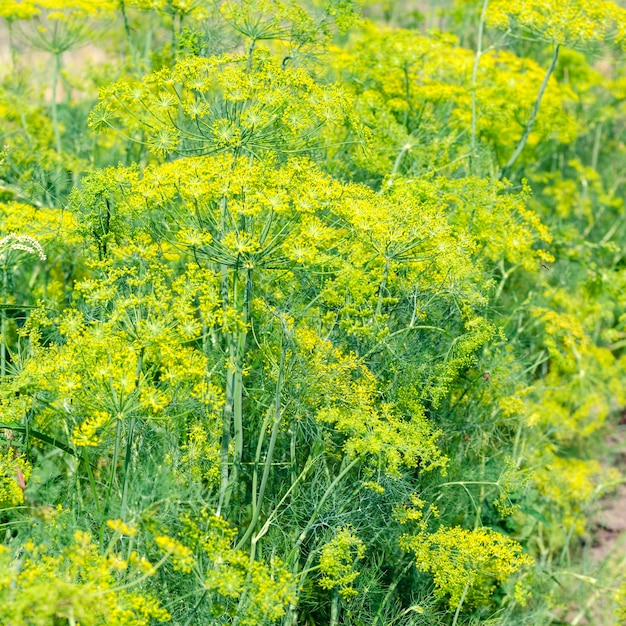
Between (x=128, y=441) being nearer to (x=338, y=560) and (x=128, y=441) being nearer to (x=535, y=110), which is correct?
(x=338, y=560)

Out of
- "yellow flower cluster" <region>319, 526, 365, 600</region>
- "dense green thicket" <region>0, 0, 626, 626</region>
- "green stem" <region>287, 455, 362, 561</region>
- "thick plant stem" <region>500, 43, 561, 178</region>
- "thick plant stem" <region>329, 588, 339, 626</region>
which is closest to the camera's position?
"dense green thicket" <region>0, 0, 626, 626</region>

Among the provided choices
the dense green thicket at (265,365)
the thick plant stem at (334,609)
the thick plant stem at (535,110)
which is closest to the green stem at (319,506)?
the dense green thicket at (265,365)

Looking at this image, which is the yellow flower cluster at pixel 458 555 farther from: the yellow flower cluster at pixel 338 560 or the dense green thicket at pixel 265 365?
the yellow flower cluster at pixel 338 560

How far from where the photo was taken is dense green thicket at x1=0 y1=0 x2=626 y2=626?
5160 millimetres

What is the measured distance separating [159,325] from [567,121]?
736cm

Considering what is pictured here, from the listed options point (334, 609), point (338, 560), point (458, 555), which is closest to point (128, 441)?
point (338, 560)

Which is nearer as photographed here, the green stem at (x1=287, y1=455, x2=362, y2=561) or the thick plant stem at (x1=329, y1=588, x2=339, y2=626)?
the green stem at (x1=287, y1=455, x2=362, y2=561)

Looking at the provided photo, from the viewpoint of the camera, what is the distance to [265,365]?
623cm

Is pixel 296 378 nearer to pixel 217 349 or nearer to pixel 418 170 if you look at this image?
pixel 217 349

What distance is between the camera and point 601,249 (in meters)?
10.5

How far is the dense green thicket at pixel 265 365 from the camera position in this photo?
16.9 feet

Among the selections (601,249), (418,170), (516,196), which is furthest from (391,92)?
(601,249)

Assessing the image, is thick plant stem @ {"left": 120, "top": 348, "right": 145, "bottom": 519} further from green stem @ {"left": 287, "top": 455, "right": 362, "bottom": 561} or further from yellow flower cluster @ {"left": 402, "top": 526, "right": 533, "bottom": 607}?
yellow flower cluster @ {"left": 402, "top": 526, "right": 533, "bottom": 607}

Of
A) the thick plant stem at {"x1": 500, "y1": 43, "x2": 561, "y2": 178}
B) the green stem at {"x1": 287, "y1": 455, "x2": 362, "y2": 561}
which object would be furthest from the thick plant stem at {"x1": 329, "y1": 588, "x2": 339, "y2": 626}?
the thick plant stem at {"x1": 500, "y1": 43, "x2": 561, "y2": 178}
